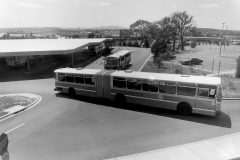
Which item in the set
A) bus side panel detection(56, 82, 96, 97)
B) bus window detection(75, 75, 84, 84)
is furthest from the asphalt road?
bus window detection(75, 75, 84, 84)

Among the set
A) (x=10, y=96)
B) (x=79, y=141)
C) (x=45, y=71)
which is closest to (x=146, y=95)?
(x=79, y=141)

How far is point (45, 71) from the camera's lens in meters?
39.4

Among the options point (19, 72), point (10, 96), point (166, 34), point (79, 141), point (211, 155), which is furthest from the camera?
point (166, 34)

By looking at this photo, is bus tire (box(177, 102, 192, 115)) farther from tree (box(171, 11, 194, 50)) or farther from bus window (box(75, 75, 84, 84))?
tree (box(171, 11, 194, 50))

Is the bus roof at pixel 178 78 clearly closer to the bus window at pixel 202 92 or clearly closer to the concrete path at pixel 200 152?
the bus window at pixel 202 92

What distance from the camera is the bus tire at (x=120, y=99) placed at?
2183 centimetres

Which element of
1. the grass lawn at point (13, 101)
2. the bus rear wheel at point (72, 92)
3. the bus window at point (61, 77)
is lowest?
the grass lawn at point (13, 101)

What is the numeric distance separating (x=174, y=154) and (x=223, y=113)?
9.34 metres

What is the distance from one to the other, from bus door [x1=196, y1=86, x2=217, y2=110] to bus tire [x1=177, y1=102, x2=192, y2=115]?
76 centimetres

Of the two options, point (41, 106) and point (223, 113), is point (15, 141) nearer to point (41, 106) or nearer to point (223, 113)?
point (41, 106)

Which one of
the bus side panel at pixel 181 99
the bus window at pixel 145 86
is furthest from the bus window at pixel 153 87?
Answer: the bus side panel at pixel 181 99

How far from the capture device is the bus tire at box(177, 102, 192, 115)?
18.7 meters

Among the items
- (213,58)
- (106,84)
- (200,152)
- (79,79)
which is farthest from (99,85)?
(213,58)

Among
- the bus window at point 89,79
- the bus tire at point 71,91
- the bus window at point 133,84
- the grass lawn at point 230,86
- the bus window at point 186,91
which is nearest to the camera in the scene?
the bus window at point 186,91
